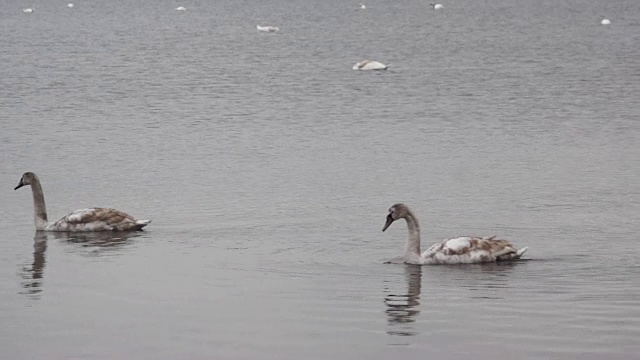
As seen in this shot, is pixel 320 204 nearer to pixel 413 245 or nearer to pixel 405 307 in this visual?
pixel 413 245

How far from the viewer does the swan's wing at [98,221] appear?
20953 mm

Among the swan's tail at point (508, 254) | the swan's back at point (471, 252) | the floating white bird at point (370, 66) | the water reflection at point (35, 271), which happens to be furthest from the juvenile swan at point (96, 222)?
the floating white bird at point (370, 66)

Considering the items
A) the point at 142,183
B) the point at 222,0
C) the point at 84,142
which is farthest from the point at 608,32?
the point at 222,0

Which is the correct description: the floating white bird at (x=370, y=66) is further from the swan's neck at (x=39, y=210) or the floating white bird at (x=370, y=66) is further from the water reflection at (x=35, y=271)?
the water reflection at (x=35, y=271)

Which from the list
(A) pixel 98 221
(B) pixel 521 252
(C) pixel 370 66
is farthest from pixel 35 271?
(C) pixel 370 66

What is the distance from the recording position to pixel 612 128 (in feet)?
113

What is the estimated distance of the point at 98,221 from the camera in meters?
21.1

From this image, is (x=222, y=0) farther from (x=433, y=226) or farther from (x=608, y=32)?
(x=433, y=226)

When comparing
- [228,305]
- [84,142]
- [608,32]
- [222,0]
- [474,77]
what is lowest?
[228,305]

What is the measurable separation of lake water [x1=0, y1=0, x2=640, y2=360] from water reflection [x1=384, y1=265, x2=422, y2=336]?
4 cm

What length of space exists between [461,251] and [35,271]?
5.16 metres

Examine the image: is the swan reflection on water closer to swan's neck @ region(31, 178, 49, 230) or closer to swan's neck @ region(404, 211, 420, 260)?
swan's neck @ region(31, 178, 49, 230)

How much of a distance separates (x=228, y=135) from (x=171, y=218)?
12.9m

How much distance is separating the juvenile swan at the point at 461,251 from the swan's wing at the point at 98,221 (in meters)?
4.43
